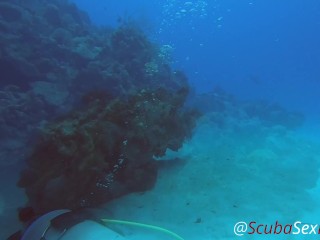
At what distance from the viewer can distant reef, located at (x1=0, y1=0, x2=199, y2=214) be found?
192 inches

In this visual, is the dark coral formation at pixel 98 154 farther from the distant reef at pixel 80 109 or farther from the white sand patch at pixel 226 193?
the white sand patch at pixel 226 193

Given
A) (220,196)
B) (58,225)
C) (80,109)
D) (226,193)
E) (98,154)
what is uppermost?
(80,109)

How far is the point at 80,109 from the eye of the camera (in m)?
7.46

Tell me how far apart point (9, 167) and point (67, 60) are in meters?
4.89

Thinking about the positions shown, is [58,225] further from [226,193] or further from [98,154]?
[226,193]

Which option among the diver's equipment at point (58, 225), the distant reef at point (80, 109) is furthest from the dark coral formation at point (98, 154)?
the diver's equipment at point (58, 225)

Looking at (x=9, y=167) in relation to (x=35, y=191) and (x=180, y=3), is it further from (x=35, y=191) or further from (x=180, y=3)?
(x=180, y=3)

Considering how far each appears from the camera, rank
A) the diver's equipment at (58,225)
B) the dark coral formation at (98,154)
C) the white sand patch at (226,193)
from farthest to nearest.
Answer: the white sand patch at (226,193) → the dark coral formation at (98,154) → the diver's equipment at (58,225)

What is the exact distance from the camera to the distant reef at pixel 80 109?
192 inches

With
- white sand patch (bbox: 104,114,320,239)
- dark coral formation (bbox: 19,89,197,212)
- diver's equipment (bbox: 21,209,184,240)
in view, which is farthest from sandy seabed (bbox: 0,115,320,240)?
dark coral formation (bbox: 19,89,197,212)

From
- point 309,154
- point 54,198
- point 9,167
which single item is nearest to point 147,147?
point 54,198

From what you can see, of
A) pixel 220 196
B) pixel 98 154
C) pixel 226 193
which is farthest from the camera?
pixel 226 193

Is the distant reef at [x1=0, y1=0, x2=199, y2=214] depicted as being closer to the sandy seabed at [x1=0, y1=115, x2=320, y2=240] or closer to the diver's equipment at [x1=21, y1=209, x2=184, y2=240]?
the sandy seabed at [x1=0, y1=115, x2=320, y2=240]

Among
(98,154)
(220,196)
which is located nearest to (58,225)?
(98,154)
